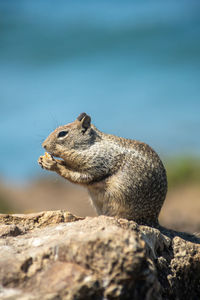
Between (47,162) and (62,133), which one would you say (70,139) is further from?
(47,162)

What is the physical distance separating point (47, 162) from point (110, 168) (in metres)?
0.85

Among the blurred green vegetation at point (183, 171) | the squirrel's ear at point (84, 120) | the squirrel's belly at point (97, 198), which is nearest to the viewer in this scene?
the squirrel's belly at point (97, 198)

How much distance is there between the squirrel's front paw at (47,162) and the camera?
5797 millimetres

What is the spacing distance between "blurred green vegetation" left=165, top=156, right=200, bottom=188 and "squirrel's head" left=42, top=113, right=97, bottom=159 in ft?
30.5

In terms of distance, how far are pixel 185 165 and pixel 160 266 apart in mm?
A: 12040

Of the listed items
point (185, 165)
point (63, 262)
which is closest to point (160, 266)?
point (63, 262)

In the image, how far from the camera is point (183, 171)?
15609 millimetres

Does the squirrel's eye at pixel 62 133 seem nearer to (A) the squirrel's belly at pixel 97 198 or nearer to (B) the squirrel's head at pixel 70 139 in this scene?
(B) the squirrel's head at pixel 70 139

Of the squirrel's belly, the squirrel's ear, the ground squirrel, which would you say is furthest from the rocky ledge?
the squirrel's ear

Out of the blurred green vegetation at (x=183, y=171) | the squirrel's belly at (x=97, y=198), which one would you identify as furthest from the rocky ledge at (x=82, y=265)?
the blurred green vegetation at (x=183, y=171)

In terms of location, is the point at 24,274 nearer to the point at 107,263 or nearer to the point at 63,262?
the point at 63,262

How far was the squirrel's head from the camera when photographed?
5848 millimetres

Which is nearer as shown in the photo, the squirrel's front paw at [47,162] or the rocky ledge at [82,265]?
the rocky ledge at [82,265]

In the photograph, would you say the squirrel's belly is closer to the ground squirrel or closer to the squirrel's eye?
the ground squirrel
